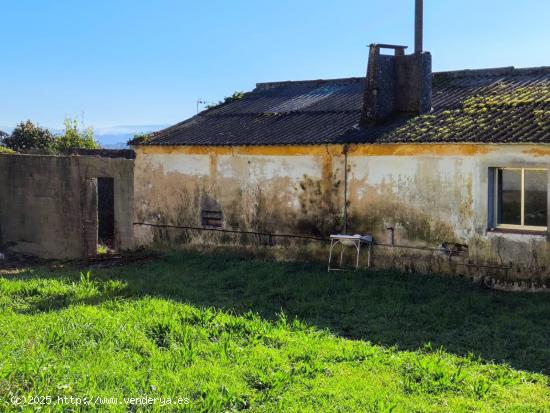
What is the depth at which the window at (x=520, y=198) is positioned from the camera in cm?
1127

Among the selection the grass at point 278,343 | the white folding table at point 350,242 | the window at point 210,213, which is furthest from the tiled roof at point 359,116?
the grass at point 278,343

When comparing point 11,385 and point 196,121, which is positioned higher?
point 196,121

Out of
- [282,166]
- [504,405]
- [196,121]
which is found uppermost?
[196,121]

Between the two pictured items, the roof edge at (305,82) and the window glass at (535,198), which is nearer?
the window glass at (535,198)

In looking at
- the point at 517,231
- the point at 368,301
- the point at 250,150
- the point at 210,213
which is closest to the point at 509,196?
the point at 517,231

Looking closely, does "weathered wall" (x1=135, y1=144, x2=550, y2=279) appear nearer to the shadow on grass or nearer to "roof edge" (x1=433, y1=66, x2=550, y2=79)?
the shadow on grass

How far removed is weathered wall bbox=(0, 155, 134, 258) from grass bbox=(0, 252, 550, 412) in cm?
465

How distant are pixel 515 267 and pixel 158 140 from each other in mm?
9561

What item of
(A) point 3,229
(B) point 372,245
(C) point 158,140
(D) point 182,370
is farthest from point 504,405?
(A) point 3,229

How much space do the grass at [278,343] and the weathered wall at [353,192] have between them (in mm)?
944

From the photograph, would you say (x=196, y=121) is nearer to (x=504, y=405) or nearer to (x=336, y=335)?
(x=336, y=335)

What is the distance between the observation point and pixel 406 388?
6.76 metres

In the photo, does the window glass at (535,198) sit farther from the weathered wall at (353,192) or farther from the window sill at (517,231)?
the weathered wall at (353,192)

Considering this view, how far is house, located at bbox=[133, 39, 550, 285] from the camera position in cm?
1156
